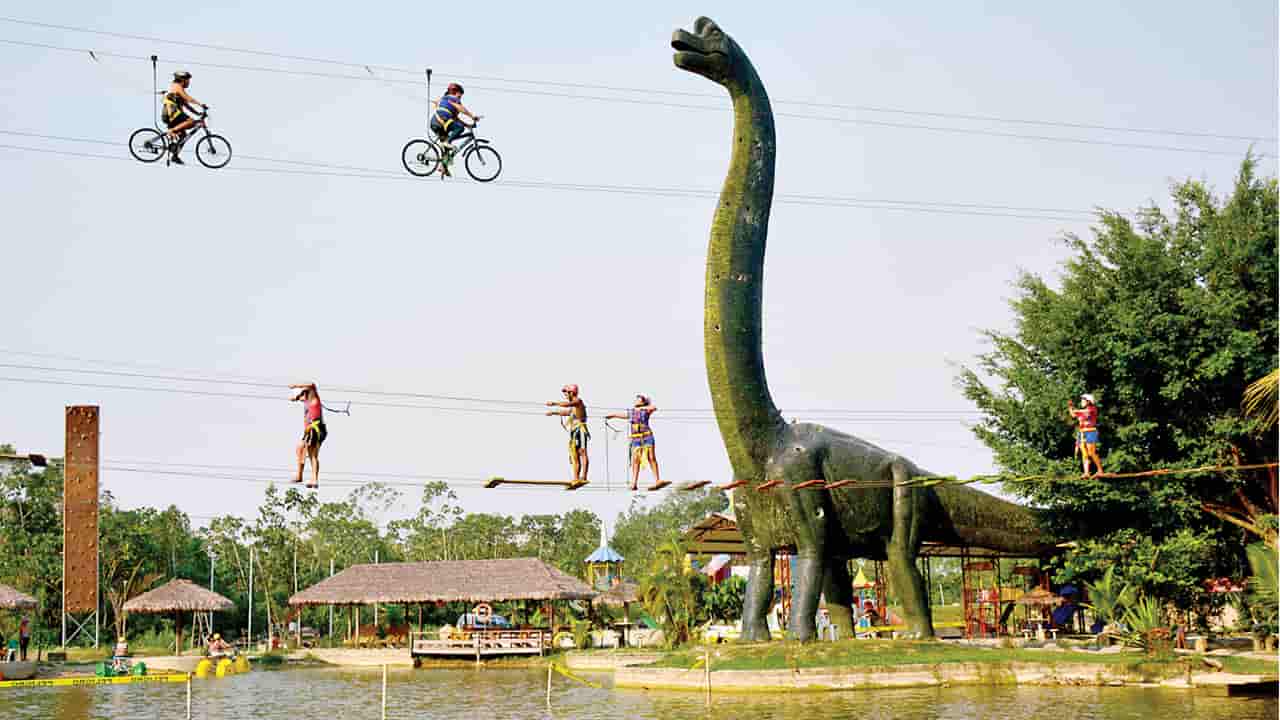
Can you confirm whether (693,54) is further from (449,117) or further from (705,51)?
(449,117)

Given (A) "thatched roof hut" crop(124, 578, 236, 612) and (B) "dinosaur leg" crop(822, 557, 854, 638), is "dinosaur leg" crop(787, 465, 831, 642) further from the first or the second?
(A) "thatched roof hut" crop(124, 578, 236, 612)

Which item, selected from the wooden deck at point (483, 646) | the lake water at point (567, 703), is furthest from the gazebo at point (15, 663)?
the wooden deck at point (483, 646)

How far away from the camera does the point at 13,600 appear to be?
145 feet

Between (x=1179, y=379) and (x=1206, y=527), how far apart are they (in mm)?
3813

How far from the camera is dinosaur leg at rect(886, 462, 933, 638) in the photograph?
30.0 m

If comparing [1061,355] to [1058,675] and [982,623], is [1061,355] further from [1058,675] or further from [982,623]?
[982,623]

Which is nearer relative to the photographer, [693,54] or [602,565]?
[693,54]

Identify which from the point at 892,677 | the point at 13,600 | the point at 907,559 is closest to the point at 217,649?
the point at 13,600

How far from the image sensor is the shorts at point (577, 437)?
21.4m

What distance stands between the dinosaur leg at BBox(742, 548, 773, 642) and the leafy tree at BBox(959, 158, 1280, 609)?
8300 millimetres

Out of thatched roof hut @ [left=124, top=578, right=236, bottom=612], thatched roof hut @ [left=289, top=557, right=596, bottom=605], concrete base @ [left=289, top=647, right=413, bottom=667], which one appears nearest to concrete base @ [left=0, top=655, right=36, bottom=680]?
thatched roof hut @ [left=124, top=578, right=236, bottom=612]

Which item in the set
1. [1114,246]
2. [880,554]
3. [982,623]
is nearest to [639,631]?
[982,623]

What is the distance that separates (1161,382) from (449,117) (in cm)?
1988

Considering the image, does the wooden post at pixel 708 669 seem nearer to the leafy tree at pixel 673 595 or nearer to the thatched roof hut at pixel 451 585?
the leafy tree at pixel 673 595
